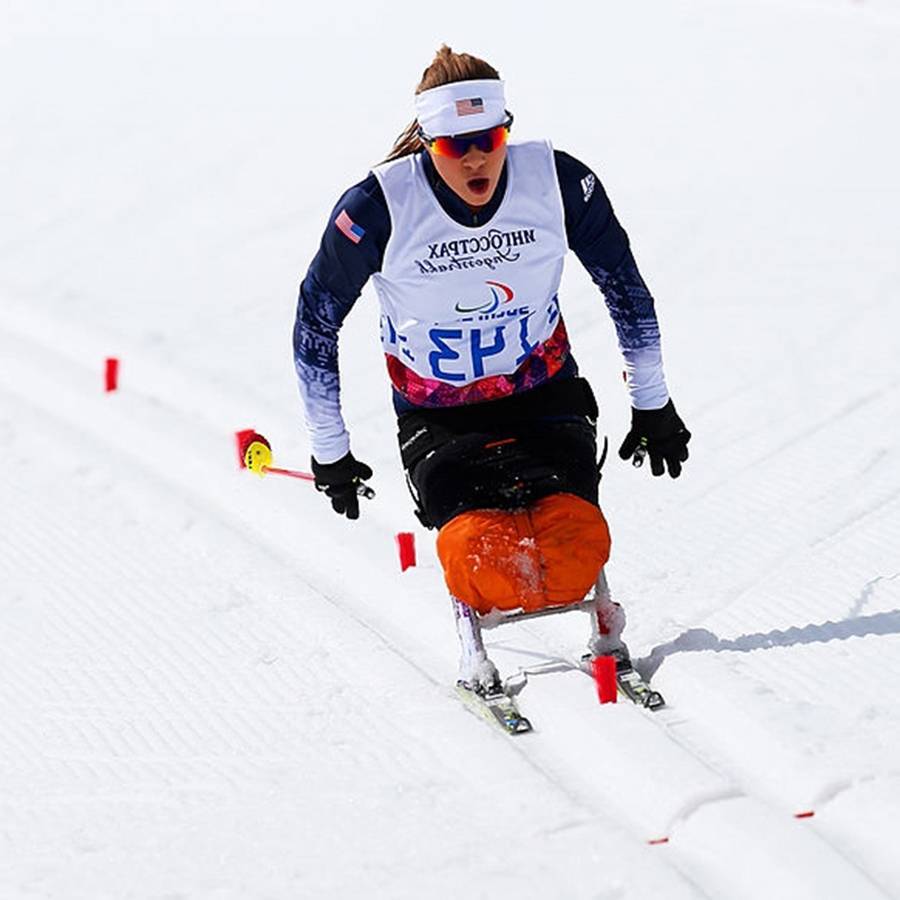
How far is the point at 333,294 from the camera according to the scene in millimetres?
4699

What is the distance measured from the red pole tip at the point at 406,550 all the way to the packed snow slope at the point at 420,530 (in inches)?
3.1

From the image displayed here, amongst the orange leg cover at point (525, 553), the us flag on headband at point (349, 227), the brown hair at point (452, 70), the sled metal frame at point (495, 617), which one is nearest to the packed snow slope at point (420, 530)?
the sled metal frame at point (495, 617)

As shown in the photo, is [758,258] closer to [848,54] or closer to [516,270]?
[848,54]

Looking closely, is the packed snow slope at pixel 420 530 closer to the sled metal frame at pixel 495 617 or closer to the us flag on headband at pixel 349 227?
A: the sled metal frame at pixel 495 617

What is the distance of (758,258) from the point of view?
27.6ft

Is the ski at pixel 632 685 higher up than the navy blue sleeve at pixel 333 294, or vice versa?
the navy blue sleeve at pixel 333 294

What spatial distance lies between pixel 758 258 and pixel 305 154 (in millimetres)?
3545

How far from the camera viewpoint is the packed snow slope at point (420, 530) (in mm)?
4285

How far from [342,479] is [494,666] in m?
0.73

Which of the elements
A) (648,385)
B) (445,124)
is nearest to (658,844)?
(648,385)

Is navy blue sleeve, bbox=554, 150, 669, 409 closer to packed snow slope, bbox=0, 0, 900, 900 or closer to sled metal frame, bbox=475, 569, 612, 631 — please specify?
sled metal frame, bbox=475, 569, 612, 631

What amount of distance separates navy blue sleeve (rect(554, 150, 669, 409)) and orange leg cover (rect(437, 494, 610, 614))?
0.48 metres

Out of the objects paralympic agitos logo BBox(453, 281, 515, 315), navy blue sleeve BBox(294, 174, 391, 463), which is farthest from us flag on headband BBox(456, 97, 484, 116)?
paralympic agitos logo BBox(453, 281, 515, 315)

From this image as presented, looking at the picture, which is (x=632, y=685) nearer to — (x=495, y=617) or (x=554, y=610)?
(x=554, y=610)
